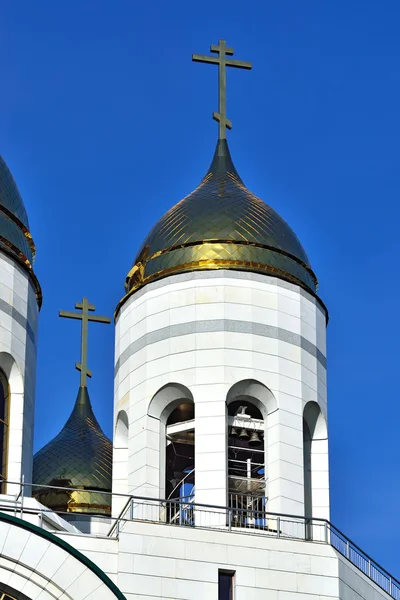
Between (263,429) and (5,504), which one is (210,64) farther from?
(5,504)

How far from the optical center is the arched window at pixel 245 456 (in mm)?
42750

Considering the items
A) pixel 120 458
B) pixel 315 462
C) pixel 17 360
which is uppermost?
pixel 17 360

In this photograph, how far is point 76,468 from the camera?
50281 mm

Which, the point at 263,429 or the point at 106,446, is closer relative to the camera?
the point at 263,429

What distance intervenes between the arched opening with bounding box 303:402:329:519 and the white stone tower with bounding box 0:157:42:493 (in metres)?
5.88

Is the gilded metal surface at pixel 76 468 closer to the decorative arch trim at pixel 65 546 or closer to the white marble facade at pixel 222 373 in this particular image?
the white marble facade at pixel 222 373

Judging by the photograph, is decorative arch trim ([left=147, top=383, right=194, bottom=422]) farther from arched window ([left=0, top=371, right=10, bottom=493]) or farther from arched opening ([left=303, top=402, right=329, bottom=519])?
arched window ([left=0, top=371, right=10, bottom=493])

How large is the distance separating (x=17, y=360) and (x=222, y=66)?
9.56 meters

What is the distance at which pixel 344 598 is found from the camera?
40.5 meters

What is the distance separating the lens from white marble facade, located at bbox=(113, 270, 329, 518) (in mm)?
42562

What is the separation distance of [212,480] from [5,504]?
14.1ft

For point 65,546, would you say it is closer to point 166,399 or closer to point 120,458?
point 166,399

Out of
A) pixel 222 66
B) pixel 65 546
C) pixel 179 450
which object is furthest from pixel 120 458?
pixel 222 66

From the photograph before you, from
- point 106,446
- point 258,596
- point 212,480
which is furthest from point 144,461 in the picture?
point 106,446
